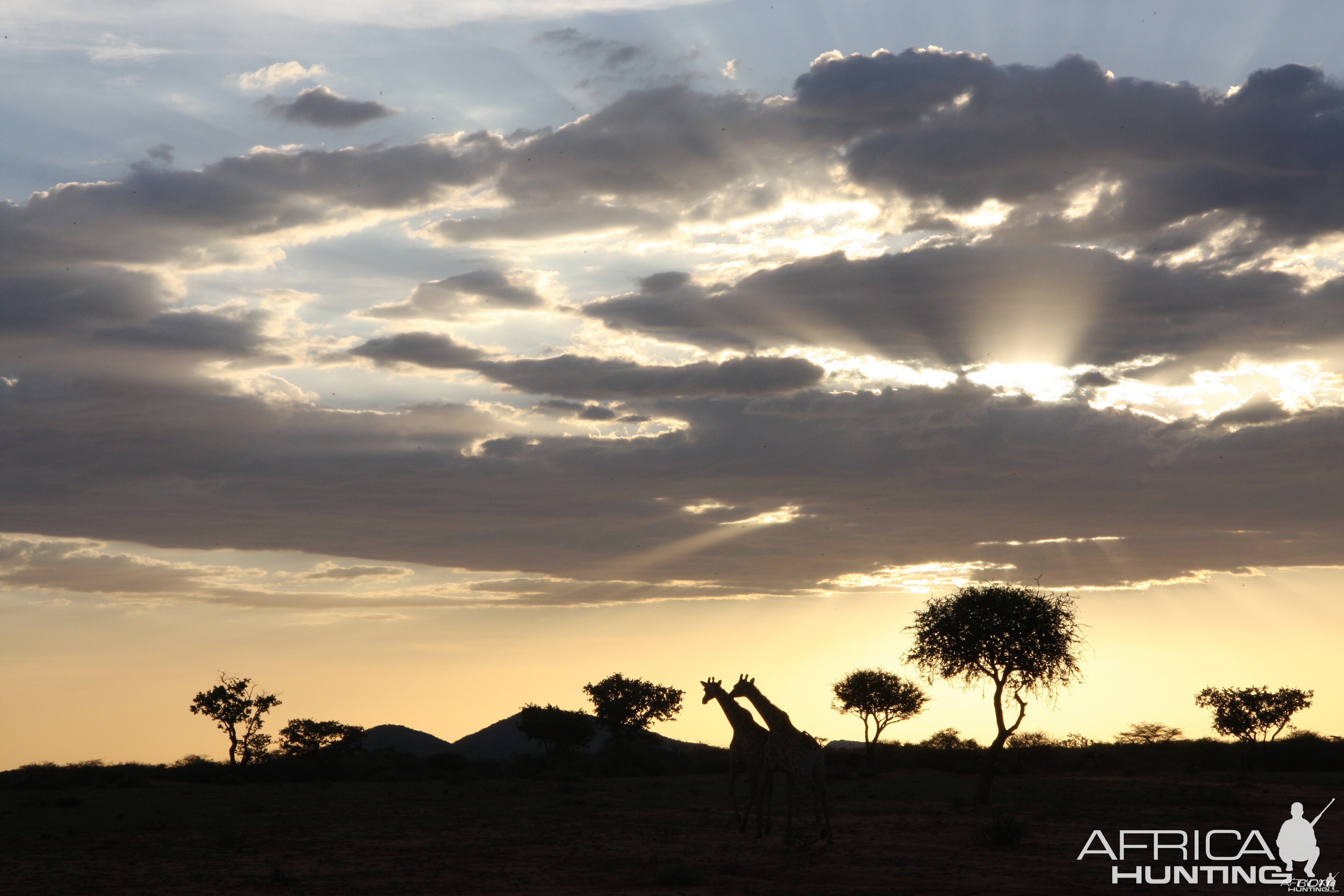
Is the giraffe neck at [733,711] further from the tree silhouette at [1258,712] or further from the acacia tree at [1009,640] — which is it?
the tree silhouette at [1258,712]

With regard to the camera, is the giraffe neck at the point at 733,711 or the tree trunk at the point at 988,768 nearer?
the giraffe neck at the point at 733,711

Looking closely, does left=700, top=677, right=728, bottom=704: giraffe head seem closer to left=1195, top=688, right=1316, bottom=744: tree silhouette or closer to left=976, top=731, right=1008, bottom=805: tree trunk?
left=976, top=731, right=1008, bottom=805: tree trunk

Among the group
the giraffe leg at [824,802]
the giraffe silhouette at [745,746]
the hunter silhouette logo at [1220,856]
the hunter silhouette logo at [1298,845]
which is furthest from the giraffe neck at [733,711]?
the hunter silhouette logo at [1298,845]

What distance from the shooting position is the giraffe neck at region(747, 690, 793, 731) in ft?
88.4

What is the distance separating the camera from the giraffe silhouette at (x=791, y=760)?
84.9ft

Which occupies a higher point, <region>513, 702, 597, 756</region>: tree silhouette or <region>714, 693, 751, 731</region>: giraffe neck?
<region>714, 693, 751, 731</region>: giraffe neck

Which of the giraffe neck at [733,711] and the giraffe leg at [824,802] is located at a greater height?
the giraffe neck at [733,711]

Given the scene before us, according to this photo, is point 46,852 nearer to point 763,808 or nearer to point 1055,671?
point 763,808

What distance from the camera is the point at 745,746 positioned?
27609 mm

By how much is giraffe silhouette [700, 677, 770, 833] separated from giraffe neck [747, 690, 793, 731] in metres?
0.36

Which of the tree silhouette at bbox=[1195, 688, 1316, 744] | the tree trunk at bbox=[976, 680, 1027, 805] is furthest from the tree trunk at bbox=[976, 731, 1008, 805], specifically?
the tree silhouette at bbox=[1195, 688, 1316, 744]

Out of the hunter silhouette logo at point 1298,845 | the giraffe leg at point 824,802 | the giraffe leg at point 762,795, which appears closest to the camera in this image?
the hunter silhouette logo at point 1298,845

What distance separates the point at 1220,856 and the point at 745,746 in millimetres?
11622

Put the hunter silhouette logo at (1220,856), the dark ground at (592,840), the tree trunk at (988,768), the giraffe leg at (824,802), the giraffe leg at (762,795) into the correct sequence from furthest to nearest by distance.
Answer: the tree trunk at (988,768) → the giraffe leg at (762,795) → the giraffe leg at (824,802) → the hunter silhouette logo at (1220,856) → the dark ground at (592,840)
